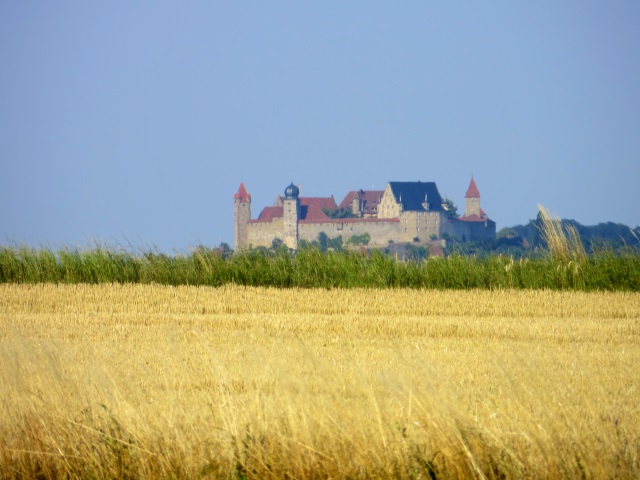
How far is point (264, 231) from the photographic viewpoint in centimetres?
13450

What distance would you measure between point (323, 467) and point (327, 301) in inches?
340

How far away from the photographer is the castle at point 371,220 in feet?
424

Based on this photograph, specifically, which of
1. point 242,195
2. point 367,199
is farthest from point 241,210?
point 367,199

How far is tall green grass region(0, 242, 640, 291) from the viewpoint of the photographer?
1602 centimetres

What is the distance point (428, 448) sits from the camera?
530 cm

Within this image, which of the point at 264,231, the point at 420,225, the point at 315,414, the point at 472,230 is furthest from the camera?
the point at 472,230

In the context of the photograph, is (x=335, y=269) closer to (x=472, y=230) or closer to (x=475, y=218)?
(x=472, y=230)

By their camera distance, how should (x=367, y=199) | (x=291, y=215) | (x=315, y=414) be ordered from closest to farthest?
(x=315, y=414), (x=291, y=215), (x=367, y=199)

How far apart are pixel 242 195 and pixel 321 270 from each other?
420 feet

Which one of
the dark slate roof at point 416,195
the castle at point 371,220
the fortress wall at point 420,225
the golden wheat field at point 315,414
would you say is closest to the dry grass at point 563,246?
the golden wheat field at point 315,414

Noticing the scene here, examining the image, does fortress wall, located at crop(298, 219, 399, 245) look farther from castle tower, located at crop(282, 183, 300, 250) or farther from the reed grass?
the reed grass

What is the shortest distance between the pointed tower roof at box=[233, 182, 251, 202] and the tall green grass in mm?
126455

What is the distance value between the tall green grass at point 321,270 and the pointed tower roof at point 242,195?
126 meters

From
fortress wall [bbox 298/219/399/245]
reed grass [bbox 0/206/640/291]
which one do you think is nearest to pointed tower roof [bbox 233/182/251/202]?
fortress wall [bbox 298/219/399/245]
